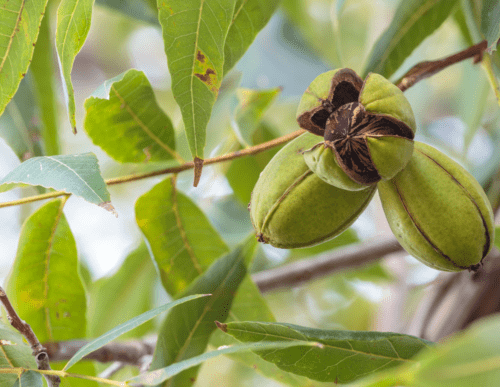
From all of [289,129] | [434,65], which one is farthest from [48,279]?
[289,129]

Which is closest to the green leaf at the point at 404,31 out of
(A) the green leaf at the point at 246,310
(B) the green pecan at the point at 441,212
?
(B) the green pecan at the point at 441,212

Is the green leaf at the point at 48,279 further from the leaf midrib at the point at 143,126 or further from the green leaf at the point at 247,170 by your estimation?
the green leaf at the point at 247,170

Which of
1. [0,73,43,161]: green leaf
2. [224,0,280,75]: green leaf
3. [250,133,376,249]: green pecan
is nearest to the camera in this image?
[250,133,376,249]: green pecan

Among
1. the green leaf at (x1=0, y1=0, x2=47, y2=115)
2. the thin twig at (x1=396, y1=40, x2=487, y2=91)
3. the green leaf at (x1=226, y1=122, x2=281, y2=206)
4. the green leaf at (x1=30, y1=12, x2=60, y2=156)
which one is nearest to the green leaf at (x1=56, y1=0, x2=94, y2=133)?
the green leaf at (x1=0, y1=0, x2=47, y2=115)

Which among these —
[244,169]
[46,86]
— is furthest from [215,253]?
[46,86]

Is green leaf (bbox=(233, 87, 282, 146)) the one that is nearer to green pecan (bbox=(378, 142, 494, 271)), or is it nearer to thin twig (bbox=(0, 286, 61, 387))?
green pecan (bbox=(378, 142, 494, 271))

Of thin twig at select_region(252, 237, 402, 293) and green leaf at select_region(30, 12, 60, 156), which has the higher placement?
green leaf at select_region(30, 12, 60, 156)
